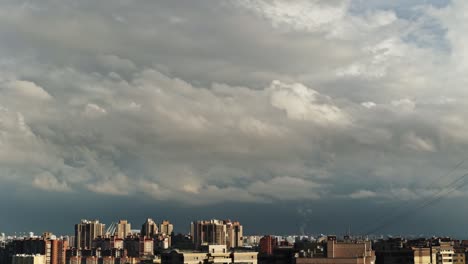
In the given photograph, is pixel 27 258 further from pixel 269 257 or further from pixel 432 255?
pixel 432 255

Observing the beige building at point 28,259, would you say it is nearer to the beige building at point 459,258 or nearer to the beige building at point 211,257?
the beige building at point 211,257

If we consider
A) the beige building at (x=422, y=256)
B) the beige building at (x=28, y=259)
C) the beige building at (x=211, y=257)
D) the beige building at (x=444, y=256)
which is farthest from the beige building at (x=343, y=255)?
the beige building at (x=28, y=259)

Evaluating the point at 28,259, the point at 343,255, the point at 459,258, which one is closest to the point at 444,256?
the point at 459,258

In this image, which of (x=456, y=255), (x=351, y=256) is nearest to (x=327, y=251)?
(x=351, y=256)

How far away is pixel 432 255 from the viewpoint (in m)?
149

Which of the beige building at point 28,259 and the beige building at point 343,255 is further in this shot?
the beige building at point 28,259

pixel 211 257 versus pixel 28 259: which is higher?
pixel 211 257

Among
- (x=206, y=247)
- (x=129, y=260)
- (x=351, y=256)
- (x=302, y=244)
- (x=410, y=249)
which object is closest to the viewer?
(x=351, y=256)

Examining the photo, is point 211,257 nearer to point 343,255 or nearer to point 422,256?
point 343,255

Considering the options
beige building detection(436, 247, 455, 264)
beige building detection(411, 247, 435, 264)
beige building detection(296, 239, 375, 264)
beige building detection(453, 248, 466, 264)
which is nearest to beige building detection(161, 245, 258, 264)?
beige building detection(296, 239, 375, 264)

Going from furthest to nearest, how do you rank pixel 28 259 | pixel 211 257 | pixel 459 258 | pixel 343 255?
1. pixel 28 259
2. pixel 459 258
3. pixel 211 257
4. pixel 343 255

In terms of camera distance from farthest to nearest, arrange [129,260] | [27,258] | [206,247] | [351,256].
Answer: [129,260], [27,258], [206,247], [351,256]

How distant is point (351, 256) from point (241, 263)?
18.7m

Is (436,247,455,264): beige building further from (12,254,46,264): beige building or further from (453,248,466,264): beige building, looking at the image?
(12,254,46,264): beige building
